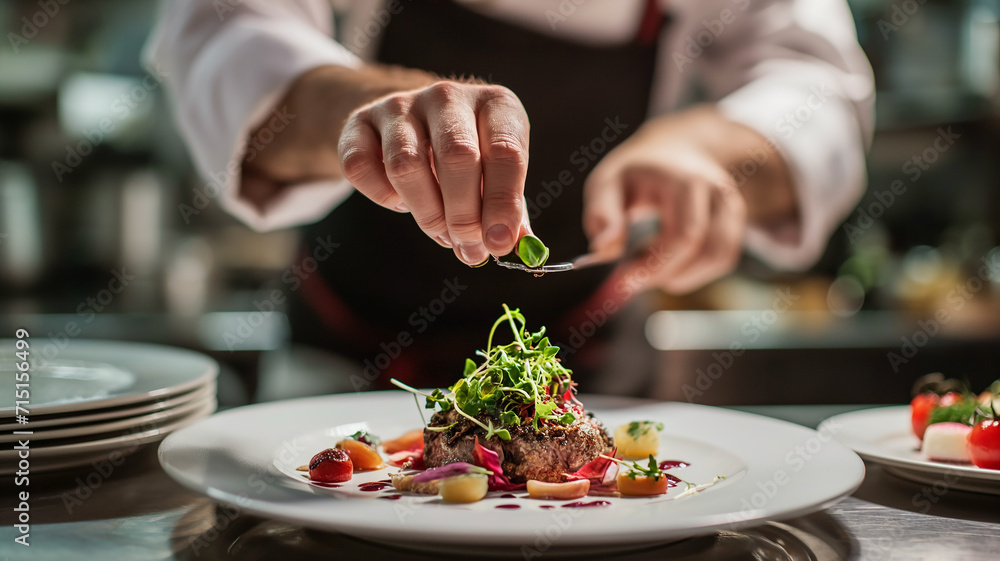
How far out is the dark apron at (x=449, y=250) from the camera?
231 cm

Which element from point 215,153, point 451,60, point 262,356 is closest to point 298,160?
point 215,153

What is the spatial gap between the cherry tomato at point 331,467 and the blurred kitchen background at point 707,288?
269 cm

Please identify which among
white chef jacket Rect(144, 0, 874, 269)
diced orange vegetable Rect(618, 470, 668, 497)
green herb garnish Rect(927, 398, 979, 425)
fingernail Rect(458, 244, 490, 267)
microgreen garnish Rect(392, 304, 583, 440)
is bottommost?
diced orange vegetable Rect(618, 470, 668, 497)

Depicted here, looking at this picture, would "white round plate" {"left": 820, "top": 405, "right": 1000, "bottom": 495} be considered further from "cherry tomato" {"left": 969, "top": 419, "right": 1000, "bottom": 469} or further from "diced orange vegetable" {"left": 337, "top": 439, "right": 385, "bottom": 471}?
"diced orange vegetable" {"left": 337, "top": 439, "right": 385, "bottom": 471}

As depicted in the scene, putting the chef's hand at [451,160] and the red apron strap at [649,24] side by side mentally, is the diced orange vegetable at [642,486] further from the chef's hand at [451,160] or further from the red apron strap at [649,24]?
the red apron strap at [649,24]

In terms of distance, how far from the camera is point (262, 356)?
3.55 metres

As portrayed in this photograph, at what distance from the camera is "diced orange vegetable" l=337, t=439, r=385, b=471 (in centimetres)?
128

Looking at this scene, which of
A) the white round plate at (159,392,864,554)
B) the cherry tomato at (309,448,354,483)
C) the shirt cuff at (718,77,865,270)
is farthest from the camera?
the shirt cuff at (718,77,865,270)

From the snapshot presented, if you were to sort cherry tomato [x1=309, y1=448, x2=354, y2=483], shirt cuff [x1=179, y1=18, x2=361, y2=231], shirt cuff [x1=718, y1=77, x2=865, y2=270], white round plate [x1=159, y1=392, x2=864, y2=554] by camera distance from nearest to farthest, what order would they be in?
white round plate [x1=159, y1=392, x2=864, y2=554] → cherry tomato [x1=309, y1=448, x2=354, y2=483] → shirt cuff [x1=179, y1=18, x2=361, y2=231] → shirt cuff [x1=718, y1=77, x2=865, y2=270]

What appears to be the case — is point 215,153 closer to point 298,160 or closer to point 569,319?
point 298,160

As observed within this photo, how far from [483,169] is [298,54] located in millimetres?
943

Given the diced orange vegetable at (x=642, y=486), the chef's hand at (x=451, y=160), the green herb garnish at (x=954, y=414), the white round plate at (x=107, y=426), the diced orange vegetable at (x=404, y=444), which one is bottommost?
the diced orange vegetable at (x=404, y=444)

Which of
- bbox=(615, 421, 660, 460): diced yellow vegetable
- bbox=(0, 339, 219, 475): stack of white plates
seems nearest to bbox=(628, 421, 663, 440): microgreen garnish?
bbox=(615, 421, 660, 460): diced yellow vegetable

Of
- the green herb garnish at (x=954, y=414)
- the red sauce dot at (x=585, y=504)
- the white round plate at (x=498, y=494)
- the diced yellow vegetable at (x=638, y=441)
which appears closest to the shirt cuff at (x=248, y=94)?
the white round plate at (x=498, y=494)
